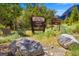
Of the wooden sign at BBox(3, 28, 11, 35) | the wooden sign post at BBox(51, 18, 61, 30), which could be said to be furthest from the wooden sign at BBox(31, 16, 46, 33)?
the wooden sign at BBox(3, 28, 11, 35)

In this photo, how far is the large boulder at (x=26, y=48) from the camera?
1750 mm

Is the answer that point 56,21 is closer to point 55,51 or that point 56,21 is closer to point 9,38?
point 55,51

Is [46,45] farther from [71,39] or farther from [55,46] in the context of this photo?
[71,39]

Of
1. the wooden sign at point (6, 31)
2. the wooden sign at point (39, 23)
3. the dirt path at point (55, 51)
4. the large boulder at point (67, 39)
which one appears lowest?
the dirt path at point (55, 51)

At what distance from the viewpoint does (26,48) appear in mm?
1756

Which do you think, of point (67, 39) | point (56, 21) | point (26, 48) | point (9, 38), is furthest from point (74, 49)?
point (9, 38)

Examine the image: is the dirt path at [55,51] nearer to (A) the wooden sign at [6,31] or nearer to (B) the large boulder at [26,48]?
(B) the large boulder at [26,48]

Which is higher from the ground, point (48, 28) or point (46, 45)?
point (48, 28)

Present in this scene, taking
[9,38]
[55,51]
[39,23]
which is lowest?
[55,51]

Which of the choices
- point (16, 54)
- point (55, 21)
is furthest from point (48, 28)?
point (16, 54)

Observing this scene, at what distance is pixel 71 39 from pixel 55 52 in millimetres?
157

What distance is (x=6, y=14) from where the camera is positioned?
1790mm

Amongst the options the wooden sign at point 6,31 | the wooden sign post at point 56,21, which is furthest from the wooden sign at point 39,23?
the wooden sign at point 6,31

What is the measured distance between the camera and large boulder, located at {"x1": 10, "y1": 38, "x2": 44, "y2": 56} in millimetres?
1750
